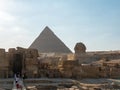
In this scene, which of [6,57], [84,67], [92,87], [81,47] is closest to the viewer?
[92,87]

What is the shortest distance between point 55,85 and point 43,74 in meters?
5.44

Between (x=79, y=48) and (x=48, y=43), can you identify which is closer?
(x=48, y=43)

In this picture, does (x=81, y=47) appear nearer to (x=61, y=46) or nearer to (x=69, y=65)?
(x=61, y=46)

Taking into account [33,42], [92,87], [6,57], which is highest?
[33,42]

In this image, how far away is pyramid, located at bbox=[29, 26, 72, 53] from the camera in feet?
151

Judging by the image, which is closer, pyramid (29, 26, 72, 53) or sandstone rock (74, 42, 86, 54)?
pyramid (29, 26, 72, 53)

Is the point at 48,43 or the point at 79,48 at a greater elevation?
the point at 48,43

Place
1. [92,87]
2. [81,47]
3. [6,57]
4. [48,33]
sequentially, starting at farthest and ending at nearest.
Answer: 1. [81,47]
2. [48,33]
3. [6,57]
4. [92,87]

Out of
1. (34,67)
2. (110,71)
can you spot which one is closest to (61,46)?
(110,71)

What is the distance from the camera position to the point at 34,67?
25.9 metres

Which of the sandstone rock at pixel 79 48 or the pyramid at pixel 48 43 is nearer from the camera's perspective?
the pyramid at pixel 48 43

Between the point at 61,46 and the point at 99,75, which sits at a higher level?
the point at 61,46

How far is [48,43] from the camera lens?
47.4m

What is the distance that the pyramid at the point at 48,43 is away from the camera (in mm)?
46156
